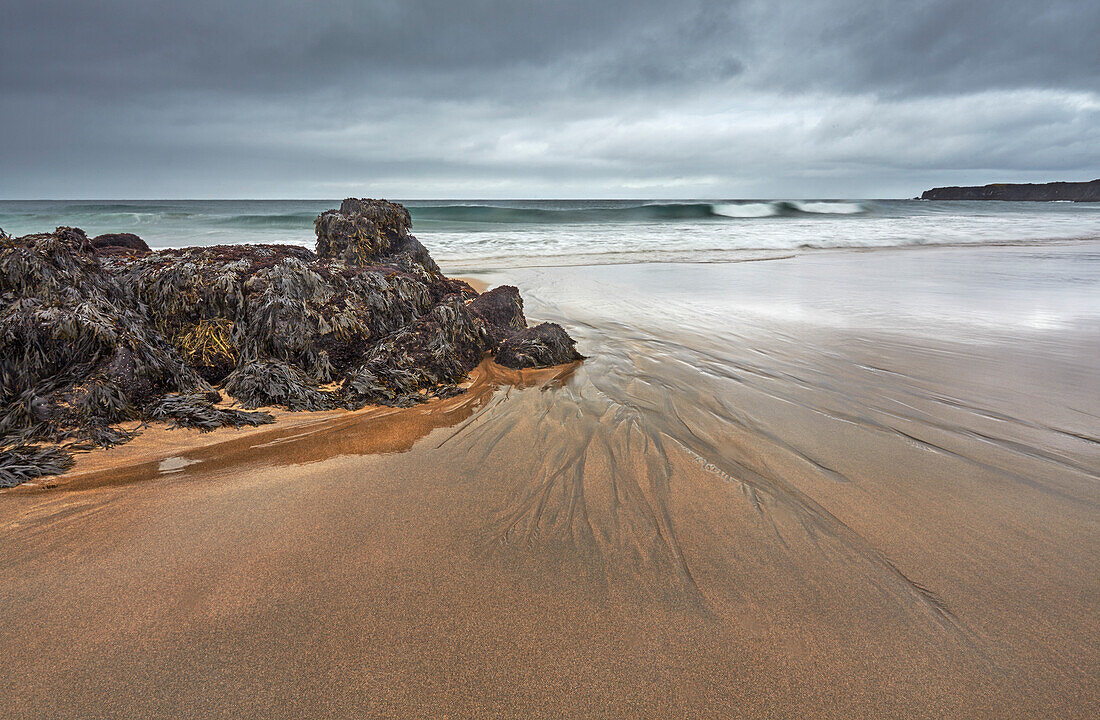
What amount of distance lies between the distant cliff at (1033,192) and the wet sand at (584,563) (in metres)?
103

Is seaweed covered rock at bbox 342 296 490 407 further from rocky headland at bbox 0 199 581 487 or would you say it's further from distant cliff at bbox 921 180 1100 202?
distant cliff at bbox 921 180 1100 202

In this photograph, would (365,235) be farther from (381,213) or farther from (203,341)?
(203,341)

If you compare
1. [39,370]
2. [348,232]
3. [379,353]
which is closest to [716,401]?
[379,353]

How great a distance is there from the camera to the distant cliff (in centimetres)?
7462

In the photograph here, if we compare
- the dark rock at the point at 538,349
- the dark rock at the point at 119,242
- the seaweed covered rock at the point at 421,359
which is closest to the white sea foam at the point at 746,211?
the dark rock at the point at 538,349

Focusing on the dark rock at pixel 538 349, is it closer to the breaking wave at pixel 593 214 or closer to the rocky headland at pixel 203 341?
the rocky headland at pixel 203 341

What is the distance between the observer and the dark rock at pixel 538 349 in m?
3.97

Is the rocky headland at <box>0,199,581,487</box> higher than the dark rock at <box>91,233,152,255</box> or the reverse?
the reverse

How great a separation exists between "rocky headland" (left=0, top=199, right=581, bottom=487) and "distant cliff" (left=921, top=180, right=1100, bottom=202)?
103703 mm

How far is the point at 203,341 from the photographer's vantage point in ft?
11.0

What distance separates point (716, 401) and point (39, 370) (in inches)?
153

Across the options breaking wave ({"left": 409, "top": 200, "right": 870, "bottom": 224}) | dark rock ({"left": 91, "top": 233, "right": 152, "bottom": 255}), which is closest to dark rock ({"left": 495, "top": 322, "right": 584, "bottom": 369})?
dark rock ({"left": 91, "top": 233, "right": 152, "bottom": 255})

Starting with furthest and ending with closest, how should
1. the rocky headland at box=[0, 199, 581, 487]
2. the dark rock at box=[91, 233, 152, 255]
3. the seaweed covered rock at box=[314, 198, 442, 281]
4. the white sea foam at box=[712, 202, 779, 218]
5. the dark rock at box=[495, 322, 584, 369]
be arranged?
1. the white sea foam at box=[712, 202, 779, 218]
2. the seaweed covered rock at box=[314, 198, 442, 281]
3. the dark rock at box=[91, 233, 152, 255]
4. the dark rock at box=[495, 322, 584, 369]
5. the rocky headland at box=[0, 199, 581, 487]

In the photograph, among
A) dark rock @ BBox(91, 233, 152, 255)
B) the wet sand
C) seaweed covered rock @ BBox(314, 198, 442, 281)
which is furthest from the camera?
seaweed covered rock @ BBox(314, 198, 442, 281)
